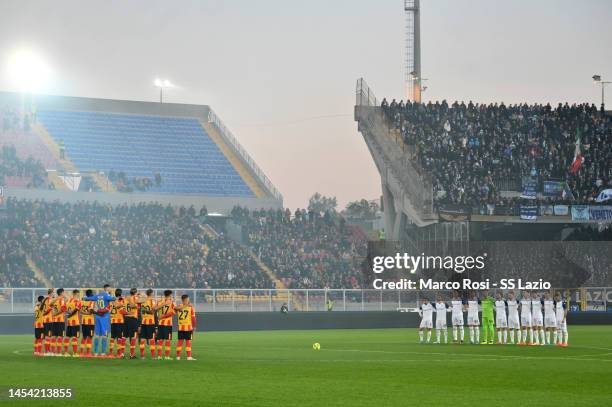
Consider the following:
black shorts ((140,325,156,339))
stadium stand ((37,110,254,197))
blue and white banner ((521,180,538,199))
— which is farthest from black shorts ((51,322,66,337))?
stadium stand ((37,110,254,197))

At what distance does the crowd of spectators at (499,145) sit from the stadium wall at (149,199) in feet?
43.1

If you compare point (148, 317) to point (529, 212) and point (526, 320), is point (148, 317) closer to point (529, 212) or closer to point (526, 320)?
point (526, 320)

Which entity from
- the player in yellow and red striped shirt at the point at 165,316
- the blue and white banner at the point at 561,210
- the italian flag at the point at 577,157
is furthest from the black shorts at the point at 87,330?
the italian flag at the point at 577,157

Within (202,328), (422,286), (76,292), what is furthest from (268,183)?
(76,292)

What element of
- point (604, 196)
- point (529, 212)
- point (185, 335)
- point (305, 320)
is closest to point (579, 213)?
point (604, 196)

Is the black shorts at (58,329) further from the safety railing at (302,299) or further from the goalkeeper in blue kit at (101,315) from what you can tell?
the safety railing at (302,299)

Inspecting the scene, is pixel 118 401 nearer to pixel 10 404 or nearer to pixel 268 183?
pixel 10 404

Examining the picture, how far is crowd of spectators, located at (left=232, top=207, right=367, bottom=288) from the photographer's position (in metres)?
69.8

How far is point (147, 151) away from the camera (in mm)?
84500

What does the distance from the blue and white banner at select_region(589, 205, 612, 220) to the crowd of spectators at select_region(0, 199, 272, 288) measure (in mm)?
20866

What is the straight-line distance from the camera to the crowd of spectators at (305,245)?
69.8 m

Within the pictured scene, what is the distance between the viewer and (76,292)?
33688 mm

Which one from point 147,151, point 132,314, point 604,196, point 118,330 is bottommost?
point 118,330

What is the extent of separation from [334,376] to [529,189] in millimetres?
47226
